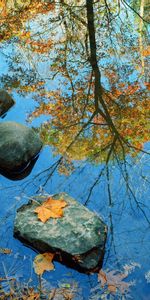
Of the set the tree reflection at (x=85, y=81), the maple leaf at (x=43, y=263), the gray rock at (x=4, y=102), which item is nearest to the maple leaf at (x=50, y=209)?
the maple leaf at (x=43, y=263)

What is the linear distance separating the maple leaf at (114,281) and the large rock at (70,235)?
14 cm

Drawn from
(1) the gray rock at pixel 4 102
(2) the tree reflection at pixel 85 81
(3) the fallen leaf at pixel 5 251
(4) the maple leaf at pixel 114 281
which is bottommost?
(3) the fallen leaf at pixel 5 251

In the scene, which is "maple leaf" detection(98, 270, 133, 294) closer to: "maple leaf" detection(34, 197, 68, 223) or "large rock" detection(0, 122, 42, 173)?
"maple leaf" detection(34, 197, 68, 223)

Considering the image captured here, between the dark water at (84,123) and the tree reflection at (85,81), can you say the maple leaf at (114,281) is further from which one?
the tree reflection at (85,81)

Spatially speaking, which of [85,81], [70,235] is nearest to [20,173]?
[70,235]

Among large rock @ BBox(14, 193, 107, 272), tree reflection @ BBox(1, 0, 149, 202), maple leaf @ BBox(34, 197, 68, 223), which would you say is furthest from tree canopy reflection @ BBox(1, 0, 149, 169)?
large rock @ BBox(14, 193, 107, 272)

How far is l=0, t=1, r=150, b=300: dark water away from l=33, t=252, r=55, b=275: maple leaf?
2.7 inches

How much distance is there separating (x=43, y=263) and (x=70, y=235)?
1.46 feet

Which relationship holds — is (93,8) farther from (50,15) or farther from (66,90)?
(66,90)

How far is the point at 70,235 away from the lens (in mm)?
3889

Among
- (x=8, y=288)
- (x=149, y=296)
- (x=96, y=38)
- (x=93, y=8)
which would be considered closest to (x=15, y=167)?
(x=8, y=288)

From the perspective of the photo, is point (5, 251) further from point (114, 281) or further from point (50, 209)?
point (114, 281)

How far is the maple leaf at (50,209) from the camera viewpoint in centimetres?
414

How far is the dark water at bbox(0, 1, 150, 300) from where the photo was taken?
400 cm
